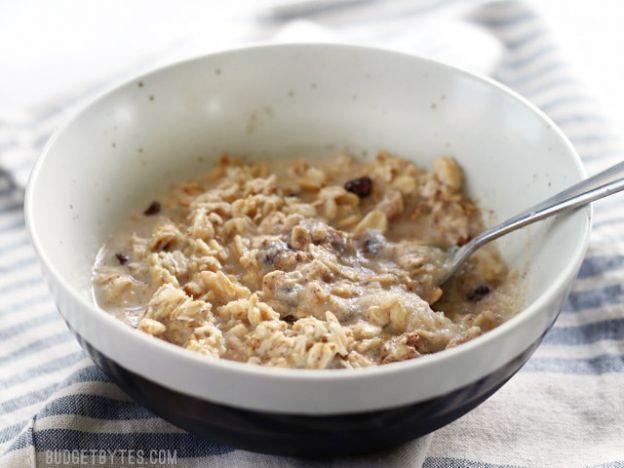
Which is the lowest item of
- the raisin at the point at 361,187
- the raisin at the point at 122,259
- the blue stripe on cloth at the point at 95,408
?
the blue stripe on cloth at the point at 95,408

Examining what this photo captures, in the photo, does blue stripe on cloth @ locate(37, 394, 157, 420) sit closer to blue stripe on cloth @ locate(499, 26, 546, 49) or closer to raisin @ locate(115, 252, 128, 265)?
raisin @ locate(115, 252, 128, 265)

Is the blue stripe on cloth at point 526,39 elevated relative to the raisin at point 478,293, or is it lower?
lower

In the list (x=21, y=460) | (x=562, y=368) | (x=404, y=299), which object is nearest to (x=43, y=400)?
(x=21, y=460)

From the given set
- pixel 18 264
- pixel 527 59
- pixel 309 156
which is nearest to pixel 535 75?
pixel 527 59

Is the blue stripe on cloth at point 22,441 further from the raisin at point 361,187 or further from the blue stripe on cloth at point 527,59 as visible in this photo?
the blue stripe on cloth at point 527,59

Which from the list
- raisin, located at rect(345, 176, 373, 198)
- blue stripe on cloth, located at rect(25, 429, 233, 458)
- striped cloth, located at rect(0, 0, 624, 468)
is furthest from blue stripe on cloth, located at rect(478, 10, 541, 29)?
blue stripe on cloth, located at rect(25, 429, 233, 458)

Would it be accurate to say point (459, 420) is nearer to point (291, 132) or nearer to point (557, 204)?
point (557, 204)

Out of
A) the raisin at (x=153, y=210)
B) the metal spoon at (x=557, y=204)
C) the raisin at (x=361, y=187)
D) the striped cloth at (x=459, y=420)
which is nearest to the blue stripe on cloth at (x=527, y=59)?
the striped cloth at (x=459, y=420)
